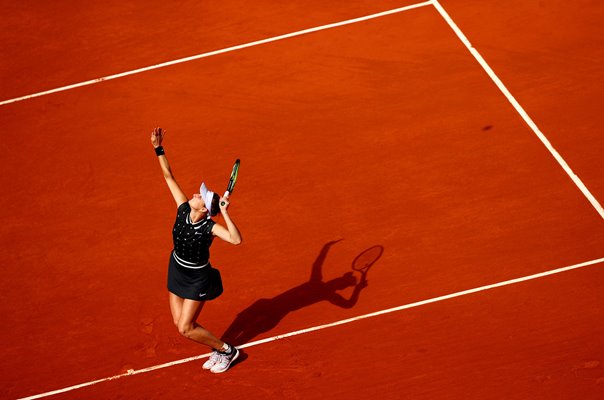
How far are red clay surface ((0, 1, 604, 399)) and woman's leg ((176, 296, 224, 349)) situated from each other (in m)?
0.56

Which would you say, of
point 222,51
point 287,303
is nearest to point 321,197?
point 287,303

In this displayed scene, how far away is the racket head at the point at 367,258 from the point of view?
10266 mm

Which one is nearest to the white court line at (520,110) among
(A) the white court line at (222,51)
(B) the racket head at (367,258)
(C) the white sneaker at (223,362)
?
(A) the white court line at (222,51)

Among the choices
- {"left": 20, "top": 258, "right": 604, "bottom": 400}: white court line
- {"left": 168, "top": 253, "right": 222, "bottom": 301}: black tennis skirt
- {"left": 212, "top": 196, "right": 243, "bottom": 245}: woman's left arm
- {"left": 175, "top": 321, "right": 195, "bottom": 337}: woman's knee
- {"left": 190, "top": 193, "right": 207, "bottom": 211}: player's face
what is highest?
{"left": 190, "top": 193, "right": 207, "bottom": 211}: player's face

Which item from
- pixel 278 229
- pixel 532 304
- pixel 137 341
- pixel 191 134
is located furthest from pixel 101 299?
pixel 532 304

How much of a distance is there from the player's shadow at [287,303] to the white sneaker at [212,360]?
1.39 ft

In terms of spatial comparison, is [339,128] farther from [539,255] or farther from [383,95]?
[539,255]

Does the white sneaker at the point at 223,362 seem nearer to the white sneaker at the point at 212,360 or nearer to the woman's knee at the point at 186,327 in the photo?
the white sneaker at the point at 212,360

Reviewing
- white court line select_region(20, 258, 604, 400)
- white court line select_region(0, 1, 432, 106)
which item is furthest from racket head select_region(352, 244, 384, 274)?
white court line select_region(0, 1, 432, 106)

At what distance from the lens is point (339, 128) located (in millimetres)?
12203

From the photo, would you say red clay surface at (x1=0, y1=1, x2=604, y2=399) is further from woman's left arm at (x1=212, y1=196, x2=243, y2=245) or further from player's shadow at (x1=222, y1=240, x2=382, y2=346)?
woman's left arm at (x1=212, y1=196, x2=243, y2=245)

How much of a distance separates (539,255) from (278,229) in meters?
3.08

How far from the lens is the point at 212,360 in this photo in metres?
9.33

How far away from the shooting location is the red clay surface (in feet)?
30.6
